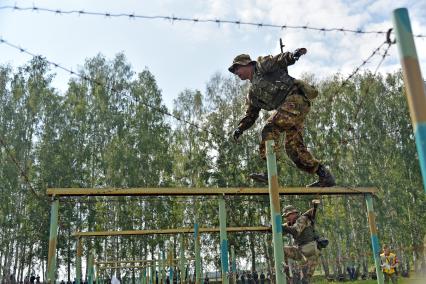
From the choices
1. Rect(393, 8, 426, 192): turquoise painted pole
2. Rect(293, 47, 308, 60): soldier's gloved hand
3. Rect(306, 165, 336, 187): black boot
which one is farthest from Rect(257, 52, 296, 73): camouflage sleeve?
Rect(393, 8, 426, 192): turquoise painted pole

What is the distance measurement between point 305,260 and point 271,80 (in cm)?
348

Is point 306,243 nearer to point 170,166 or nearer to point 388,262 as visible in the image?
point 388,262

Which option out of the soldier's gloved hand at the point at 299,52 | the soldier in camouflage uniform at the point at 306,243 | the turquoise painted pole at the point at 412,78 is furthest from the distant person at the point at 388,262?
the turquoise painted pole at the point at 412,78

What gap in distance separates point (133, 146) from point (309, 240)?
20.8 meters

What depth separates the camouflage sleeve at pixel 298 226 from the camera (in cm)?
733

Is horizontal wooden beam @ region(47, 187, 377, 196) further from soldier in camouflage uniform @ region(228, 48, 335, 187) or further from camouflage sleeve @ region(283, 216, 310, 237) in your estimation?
camouflage sleeve @ region(283, 216, 310, 237)

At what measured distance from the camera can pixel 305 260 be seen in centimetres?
743

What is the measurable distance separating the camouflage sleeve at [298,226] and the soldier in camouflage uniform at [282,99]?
163 centimetres

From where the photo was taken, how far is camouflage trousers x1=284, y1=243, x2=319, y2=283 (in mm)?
7285

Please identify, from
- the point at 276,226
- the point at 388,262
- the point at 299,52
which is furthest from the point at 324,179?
the point at 388,262

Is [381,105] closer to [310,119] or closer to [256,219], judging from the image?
[310,119]

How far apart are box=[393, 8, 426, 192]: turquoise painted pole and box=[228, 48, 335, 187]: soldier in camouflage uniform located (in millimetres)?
3185

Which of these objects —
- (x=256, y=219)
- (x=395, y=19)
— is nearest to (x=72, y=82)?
(x=256, y=219)

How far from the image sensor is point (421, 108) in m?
1.77
